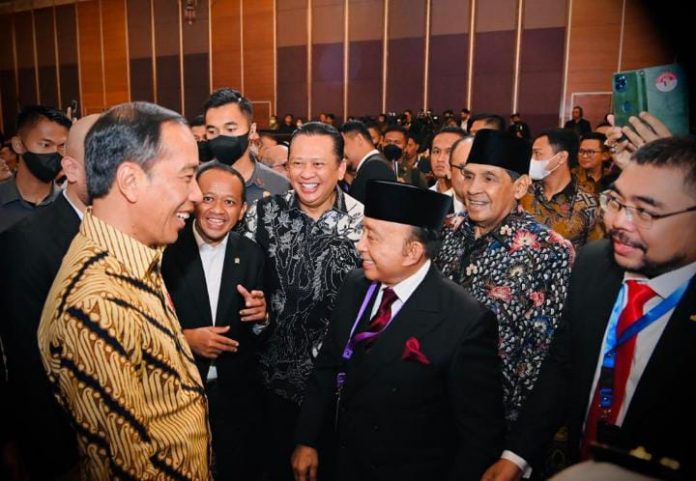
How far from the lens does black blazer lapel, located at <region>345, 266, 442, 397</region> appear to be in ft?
6.07

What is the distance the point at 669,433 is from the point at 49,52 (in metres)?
21.9

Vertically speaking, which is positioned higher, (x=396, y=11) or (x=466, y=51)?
(x=396, y=11)

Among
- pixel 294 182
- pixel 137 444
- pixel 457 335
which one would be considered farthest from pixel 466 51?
pixel 137 444

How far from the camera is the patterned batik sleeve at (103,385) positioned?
117 cm

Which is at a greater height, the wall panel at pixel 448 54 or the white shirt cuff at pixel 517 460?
the wall panel at pixel 448 54

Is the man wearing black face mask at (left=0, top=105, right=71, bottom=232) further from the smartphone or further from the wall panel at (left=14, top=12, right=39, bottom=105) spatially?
the wall panel at (left=14, top=12, right=39, bottom=105)

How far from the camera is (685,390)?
1360 millimetres

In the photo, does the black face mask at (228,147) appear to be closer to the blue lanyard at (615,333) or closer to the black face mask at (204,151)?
the black face mask at (204,151)

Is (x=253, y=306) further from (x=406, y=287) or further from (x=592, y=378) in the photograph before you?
(x=592, y=378)

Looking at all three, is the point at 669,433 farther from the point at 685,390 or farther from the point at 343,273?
the point at 343,273

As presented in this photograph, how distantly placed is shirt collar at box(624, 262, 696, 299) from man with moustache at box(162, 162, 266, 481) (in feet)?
5.30

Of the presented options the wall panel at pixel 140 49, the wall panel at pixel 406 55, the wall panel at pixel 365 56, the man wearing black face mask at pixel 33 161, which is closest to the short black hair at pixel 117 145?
the man wearing black face mask at pixel 33 161

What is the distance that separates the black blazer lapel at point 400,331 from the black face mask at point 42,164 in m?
2.40

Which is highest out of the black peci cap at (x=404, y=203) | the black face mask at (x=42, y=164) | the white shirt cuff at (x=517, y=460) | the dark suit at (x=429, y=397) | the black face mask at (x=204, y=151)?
the black face mask at (x=204, y=151)
